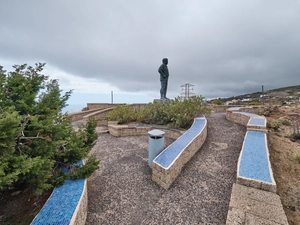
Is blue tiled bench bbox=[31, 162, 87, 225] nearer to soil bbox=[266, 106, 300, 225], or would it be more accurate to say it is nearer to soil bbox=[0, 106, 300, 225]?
soil bbox=[0, 106, 300, 225]

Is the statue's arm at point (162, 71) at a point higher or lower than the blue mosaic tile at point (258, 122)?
higher

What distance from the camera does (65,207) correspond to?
250 centimetres

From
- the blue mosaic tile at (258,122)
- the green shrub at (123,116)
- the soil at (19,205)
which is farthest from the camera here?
the green shrub at (123,116)

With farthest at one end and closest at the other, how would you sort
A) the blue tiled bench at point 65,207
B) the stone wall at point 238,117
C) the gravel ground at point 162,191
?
the stone wall at point 238,117
the gravel ground at point 162,191
the blue tiled bench at point 65,207

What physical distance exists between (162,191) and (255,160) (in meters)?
2.51

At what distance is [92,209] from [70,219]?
2.91 feet

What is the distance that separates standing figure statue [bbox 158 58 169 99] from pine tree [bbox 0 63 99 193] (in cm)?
880

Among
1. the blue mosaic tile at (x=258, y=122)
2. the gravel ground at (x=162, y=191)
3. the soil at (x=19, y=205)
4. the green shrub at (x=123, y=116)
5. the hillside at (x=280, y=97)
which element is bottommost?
the gravel ground at (x=162, y=191)

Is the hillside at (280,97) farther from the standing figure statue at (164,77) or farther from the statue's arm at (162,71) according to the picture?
the statue's arm at (162,71)

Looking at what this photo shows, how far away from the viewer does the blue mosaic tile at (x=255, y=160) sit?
10.6 feet

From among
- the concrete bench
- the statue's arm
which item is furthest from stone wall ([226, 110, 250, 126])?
the statue's arm

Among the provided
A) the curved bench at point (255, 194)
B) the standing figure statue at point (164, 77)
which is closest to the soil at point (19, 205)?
the curved bench at point (255, 194)

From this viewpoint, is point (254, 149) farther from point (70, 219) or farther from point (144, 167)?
point (70, 219)

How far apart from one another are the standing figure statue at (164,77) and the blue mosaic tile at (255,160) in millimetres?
7447
